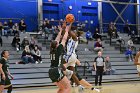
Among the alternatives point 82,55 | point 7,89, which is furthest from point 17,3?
point 7,89

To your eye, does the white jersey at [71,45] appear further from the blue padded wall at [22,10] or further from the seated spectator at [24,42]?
the blue padded wall at [22,10]

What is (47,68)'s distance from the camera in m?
20.0

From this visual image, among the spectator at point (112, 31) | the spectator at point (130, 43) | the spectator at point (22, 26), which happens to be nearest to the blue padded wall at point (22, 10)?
the spectator at point (22, 26)

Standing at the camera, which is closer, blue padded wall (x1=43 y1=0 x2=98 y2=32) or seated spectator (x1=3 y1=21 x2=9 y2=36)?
seated spectator (x1=3 y1=21 x2=9 y2=36)

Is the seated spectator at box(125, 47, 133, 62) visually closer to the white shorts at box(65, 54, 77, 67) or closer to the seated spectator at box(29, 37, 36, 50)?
the seated spectator at box(29, 37, 36, 50)

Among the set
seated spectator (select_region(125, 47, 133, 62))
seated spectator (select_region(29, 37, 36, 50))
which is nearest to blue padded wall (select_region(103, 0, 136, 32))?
seated spectator (select_region(125, 47, 133, 62))

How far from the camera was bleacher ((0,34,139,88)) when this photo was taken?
18078mm

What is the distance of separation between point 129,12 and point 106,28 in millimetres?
3608

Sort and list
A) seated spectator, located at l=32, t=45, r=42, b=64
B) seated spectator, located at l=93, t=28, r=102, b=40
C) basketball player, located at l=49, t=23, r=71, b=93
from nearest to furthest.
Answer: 1. basketball player, located at l=49, t=23, r=71, b=93
2. seated spectator, located at l=32, t=45, r=42, b=64
3. seated spectator, located at l=93, t=28, r=102, b=40

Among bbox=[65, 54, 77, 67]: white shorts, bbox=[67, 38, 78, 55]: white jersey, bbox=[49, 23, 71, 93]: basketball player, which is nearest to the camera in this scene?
bbox=[49, 23, 71, 93]: basketball player

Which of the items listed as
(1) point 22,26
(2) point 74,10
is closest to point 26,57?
(1) point 22,26

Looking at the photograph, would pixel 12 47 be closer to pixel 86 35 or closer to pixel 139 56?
pixel 86 35

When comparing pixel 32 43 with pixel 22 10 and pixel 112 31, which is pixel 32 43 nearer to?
pixel 22 10

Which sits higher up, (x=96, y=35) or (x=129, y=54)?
(x=96, y=35)
